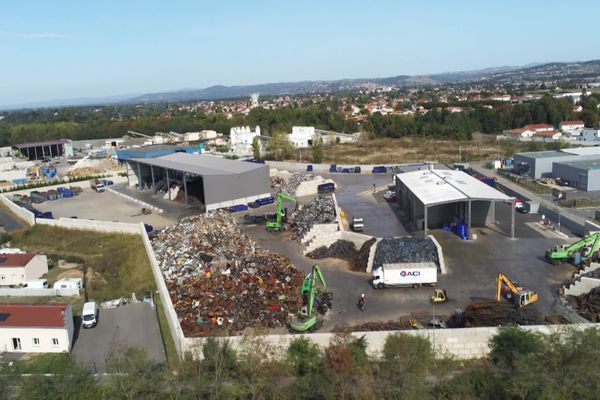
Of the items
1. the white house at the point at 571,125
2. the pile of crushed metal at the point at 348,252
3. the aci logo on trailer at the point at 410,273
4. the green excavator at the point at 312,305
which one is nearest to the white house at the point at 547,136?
the white house at the point at 571,125

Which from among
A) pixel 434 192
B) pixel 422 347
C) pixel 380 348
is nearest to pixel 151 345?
pixel 380 348

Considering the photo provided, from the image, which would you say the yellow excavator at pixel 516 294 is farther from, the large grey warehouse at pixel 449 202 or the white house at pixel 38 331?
the white house at pixel 38 331

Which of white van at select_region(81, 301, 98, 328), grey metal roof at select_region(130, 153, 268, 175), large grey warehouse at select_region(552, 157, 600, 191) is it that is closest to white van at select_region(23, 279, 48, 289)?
white van at select_region(81, 301, 98, 328)

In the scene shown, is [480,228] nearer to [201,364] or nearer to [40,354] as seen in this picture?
[201,364]

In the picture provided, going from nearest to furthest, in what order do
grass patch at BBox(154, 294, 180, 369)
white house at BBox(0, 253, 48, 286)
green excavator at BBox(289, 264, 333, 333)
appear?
grass patch at BBox(154, 294, 180, 369), green excavator at BBox(289, 264, 333, 333), white house at BBox(0, 253, 48, 286)

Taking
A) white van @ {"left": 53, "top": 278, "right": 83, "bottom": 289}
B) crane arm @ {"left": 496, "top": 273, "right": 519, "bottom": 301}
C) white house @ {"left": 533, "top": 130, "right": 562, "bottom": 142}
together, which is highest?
white house @ {"left": 533, "top": 130, "right": 562, "bottom": 142}

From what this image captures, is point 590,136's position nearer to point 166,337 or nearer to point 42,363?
point 166,337

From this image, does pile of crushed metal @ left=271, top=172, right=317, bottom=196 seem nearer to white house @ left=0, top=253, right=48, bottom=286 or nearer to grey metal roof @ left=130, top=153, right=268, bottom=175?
grey metal roof @ left=130, top=153, right=268, bottom=175

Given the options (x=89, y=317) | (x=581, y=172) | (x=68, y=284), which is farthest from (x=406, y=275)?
(x=581, y=172)
